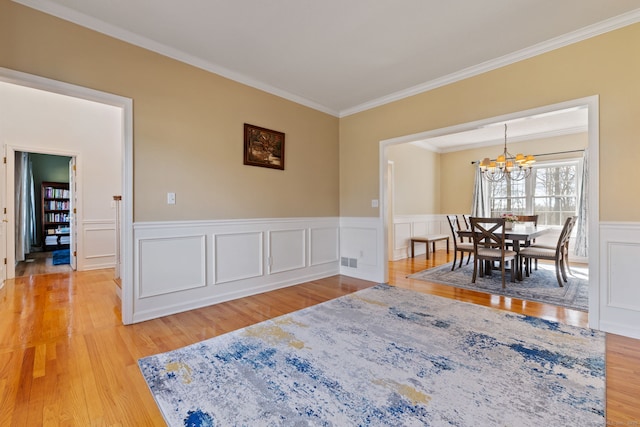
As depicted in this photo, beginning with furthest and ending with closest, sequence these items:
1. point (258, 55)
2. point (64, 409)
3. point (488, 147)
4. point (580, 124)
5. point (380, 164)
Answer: point (488, 147), point (580, 124), point (380, 164), point (258, 55), point (64, 409)

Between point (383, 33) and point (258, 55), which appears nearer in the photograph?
point (383, 33)

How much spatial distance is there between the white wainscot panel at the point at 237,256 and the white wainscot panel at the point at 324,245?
0.95 metres

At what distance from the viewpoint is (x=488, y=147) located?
22.6 ft

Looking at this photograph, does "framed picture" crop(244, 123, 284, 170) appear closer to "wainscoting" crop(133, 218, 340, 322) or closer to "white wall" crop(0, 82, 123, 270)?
"wainscoting" crop(133, 218, 340, 322)

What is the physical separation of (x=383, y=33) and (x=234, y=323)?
3.09 meters

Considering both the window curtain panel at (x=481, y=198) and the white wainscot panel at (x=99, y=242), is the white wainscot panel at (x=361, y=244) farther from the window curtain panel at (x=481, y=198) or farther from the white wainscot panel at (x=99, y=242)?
the white wainscot panel at (x=99, y=242)

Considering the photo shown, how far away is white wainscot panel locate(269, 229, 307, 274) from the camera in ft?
12.7

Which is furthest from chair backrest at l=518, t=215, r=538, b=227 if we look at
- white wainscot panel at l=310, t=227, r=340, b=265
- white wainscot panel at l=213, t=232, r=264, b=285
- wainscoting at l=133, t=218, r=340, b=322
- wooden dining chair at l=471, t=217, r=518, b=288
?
white wainscot panel at l=213, t=232, r=264, b=285

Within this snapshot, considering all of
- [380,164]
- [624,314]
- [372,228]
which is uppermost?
[380,164]

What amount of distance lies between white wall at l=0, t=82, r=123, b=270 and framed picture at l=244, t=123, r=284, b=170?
3.65m

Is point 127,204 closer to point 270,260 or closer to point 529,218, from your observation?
point 270,260

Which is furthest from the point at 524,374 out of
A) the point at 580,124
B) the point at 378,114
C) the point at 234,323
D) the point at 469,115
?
the point at 580,124

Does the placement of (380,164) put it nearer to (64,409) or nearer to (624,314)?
(624,314)

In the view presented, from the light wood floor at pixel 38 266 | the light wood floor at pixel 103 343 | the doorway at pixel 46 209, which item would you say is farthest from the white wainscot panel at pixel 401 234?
the doorway at pixel 46 209
